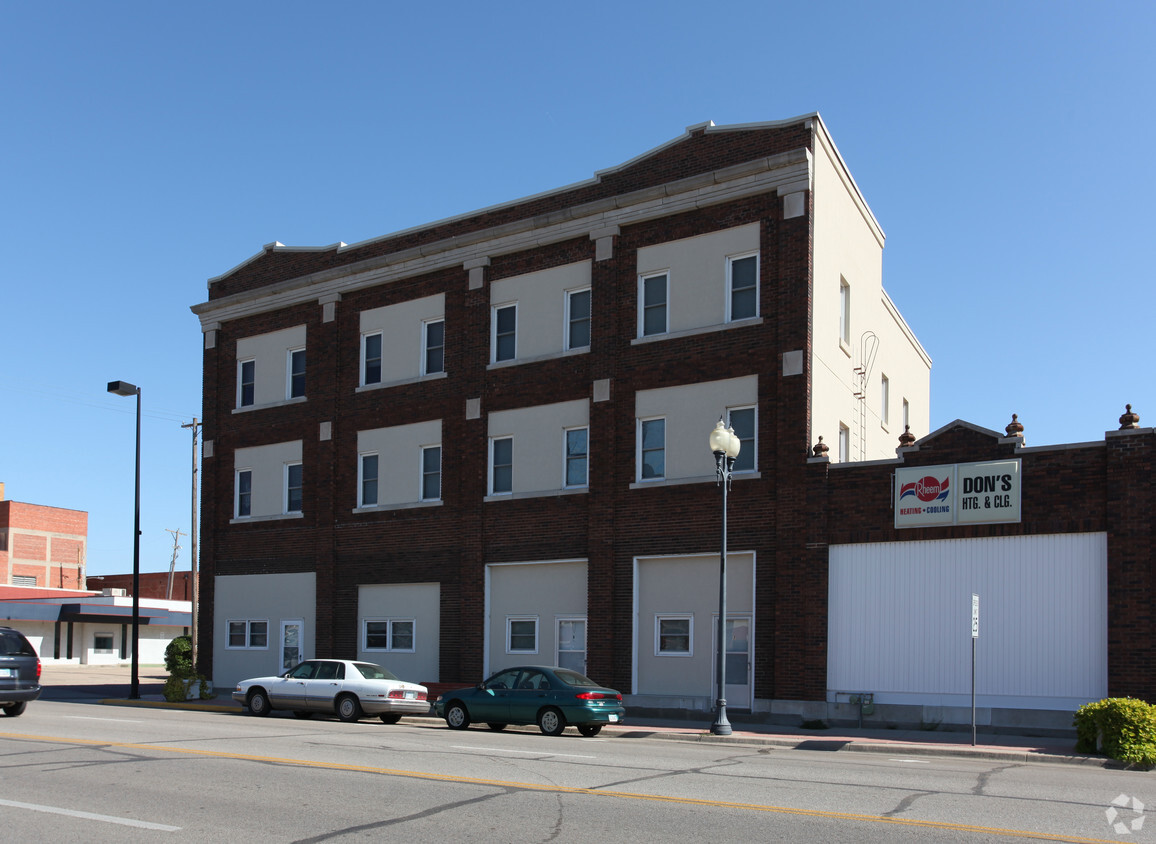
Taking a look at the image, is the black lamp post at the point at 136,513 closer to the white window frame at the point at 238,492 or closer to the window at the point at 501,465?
the white window frame at the point at 238,492

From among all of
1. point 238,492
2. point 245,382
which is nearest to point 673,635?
point 238,492

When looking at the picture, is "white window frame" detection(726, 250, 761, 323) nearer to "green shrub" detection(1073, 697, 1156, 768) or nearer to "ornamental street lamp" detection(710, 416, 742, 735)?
"ornamental street lamp" detection(710, 416, 742, 735)

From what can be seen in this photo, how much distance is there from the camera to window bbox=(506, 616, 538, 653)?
28.1m

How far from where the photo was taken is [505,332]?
29.9 metres

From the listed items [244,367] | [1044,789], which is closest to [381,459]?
[244,367]

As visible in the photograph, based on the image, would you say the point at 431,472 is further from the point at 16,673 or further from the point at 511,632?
the point at 16,673

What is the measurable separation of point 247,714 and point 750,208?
16792 mm

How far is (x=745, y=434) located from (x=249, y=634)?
17743 millimetres

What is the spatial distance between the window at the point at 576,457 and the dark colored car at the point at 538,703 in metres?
7.07

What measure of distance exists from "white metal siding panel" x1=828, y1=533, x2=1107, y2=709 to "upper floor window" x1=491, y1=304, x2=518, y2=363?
35.0ft

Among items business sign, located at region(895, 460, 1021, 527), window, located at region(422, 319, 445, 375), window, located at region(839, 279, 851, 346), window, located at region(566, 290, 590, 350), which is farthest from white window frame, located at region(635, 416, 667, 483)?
window, located at region(422, 319, 445, 375)

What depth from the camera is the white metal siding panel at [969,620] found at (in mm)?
20766

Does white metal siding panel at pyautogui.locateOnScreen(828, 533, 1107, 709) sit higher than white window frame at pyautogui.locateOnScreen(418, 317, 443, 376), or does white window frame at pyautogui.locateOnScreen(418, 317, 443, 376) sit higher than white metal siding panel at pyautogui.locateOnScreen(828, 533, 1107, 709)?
white window frame at pyautogui.locateOnScreen(418, 317, 443, 376)

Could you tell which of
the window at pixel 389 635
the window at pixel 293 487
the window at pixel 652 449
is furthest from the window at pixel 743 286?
the window at pixel 293 487
